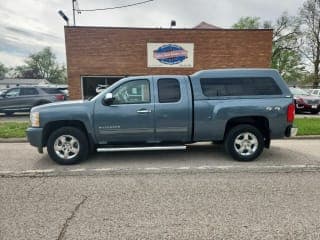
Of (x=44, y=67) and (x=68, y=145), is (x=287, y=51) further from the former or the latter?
(x=44, y=67)

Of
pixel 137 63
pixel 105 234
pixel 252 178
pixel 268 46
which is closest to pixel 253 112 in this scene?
pixel 252 178

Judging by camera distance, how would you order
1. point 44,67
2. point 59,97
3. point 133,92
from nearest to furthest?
point 133,92 → point 59,97 → point 44,67

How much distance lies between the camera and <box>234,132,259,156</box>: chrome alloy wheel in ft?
18.4

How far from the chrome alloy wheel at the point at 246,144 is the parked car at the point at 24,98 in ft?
40.5

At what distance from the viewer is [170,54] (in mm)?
16453

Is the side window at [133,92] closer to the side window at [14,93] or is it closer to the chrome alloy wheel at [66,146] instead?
the chrome alloy wheel at [66,146]

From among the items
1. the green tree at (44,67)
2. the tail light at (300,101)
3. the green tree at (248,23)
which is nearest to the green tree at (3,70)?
the green tree at (44,67)

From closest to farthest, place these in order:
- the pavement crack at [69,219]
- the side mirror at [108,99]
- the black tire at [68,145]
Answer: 1. the pavement crack at [69,219]
2. the side mirror at [108,99]
3. the black tire at [68,145]

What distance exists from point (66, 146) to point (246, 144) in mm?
3778

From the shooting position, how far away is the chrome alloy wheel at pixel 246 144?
562 centimetres

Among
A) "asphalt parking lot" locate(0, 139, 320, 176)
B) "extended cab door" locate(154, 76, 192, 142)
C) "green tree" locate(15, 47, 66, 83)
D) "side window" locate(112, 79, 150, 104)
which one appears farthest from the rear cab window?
"green tree" locate(15, 47, 66, 83)

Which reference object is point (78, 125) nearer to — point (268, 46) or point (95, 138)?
point (95, 138)

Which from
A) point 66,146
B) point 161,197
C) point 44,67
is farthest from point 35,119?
point 44,67

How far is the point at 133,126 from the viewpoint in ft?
18.0
